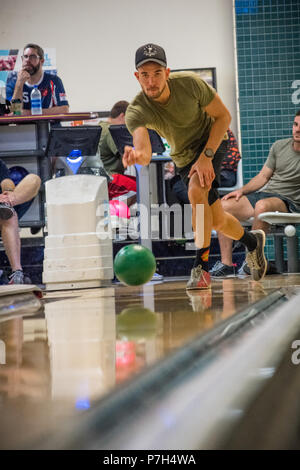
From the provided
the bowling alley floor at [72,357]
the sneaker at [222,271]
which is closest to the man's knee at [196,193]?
the bowling alley floor at [72,357]

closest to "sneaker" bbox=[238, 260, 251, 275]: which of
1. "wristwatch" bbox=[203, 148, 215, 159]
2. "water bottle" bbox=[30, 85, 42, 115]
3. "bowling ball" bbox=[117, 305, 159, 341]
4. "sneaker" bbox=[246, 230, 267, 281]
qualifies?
"sneaker" bbox=[246, 230, 267, 281]

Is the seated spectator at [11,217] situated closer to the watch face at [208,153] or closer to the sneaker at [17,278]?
the sneaker at [17,278]

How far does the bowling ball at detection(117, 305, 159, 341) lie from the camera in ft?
4.02

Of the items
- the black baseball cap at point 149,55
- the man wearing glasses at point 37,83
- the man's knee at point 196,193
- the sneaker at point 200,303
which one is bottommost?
the sneaker at point 200,303

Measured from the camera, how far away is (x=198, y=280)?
301cm

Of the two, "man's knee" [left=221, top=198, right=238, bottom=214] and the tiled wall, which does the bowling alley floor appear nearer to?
"man's knee" [left=221, top=198, right=238, bottom=214]

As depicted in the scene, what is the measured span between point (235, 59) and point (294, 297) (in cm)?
591

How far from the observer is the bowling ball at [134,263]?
9.77ft

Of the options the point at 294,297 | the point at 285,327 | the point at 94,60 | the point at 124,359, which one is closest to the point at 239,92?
the point at 94,60

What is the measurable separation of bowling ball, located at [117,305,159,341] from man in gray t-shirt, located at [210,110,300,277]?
2952 mm

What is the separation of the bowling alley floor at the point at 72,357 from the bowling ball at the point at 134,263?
1.15 meters

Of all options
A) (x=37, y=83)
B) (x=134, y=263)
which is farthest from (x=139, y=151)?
(x=37, y=83)

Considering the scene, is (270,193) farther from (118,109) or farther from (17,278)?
(17,278)

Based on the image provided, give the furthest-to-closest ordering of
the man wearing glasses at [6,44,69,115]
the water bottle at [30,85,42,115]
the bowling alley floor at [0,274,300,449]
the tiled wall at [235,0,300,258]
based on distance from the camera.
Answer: the tiled wall at [235,0,300,258]
the man wearing glasses at [6,44,69,115]
the water bottle at [30,85,42,115]
the bowling alley floor at [0,274,300,449]
